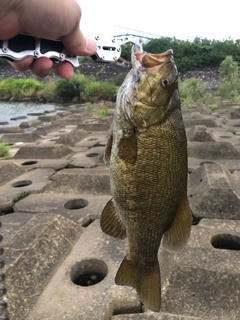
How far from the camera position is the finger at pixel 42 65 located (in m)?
2.90

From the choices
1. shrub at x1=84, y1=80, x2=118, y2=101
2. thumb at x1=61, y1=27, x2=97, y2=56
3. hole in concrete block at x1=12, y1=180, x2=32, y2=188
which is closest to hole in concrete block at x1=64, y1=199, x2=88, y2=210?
hole in concrete block at x1=12, y1=180, x2=32, y2=188

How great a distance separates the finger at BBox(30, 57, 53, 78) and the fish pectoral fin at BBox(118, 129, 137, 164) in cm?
155

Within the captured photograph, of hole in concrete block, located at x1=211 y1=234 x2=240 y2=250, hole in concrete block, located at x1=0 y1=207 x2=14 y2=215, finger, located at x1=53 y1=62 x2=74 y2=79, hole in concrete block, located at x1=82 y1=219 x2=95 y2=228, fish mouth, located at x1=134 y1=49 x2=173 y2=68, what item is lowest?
hole in concrete block, located at x1=0 y1=207 x2=14 y2=215

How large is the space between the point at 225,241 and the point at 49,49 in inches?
96.6

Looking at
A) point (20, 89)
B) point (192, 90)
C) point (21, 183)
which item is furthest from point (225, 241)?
point (20, 89)

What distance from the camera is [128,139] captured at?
1674 mm

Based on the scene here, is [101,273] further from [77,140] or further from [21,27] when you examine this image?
[77,140]

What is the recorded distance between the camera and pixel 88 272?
298 centimetres

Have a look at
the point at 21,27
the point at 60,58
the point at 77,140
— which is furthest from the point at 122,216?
the point at 77,140

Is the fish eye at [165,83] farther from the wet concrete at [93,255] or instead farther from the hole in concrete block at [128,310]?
the hole in concrete block at [128,310]

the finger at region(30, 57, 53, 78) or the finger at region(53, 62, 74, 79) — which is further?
the finger at region(53, 62, 74, 79)

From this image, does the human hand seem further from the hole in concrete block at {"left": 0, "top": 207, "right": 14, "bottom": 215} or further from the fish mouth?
the hole in concrete block at {"left": 0, "top": 207, "right": 14, "bottom": 215}

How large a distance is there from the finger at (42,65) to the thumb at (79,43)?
9.3 inches

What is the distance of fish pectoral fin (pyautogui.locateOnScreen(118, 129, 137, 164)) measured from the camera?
166 cm
